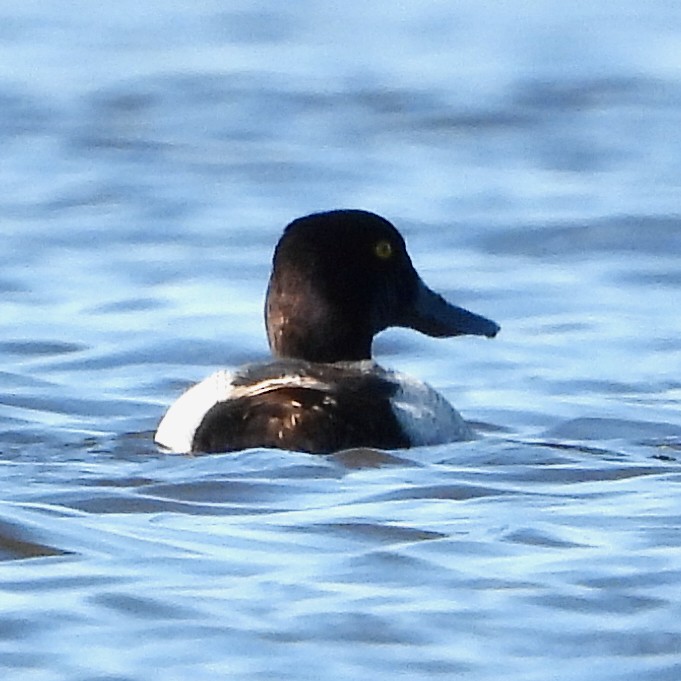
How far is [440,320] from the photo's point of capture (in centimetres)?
1080

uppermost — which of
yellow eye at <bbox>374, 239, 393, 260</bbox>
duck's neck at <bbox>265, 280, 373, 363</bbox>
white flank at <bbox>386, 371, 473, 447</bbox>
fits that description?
yellow eye at <bbox>374, 239, 393, 260</bbox>

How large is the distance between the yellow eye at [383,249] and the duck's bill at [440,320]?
489 millimetres

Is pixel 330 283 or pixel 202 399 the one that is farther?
pixel 330 283

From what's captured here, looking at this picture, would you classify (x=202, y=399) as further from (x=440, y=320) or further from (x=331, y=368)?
(x=440, y=320)

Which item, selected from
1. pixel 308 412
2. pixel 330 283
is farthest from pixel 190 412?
pixel 330 283

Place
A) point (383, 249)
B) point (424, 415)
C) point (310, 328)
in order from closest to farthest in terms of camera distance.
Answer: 1. point (424, 415)
2. point (310, 328)
3. point (383, 249)

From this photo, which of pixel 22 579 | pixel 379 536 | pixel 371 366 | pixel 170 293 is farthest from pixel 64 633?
pixel 170 293

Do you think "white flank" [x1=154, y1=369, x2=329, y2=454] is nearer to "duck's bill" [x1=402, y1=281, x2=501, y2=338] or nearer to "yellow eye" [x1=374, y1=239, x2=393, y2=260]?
"yellow eye" [x1=374, y1=239, x2=393, y2=260]

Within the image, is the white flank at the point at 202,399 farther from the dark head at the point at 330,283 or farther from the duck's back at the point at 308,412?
the dark head at the point at 330,283

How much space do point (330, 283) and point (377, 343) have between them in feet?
8.03

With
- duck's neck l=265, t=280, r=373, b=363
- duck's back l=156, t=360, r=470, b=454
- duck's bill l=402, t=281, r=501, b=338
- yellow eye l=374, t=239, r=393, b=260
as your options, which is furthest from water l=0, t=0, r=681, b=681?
yellow eye l=374, t=239, r=393, b=260

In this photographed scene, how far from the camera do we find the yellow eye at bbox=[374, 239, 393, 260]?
1019 cm

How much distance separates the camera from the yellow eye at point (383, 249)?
33.4 ft

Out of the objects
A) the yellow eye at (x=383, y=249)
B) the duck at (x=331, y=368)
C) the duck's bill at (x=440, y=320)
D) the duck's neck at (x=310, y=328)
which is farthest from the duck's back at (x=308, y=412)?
the duck's bill at (x=440, y=320)
